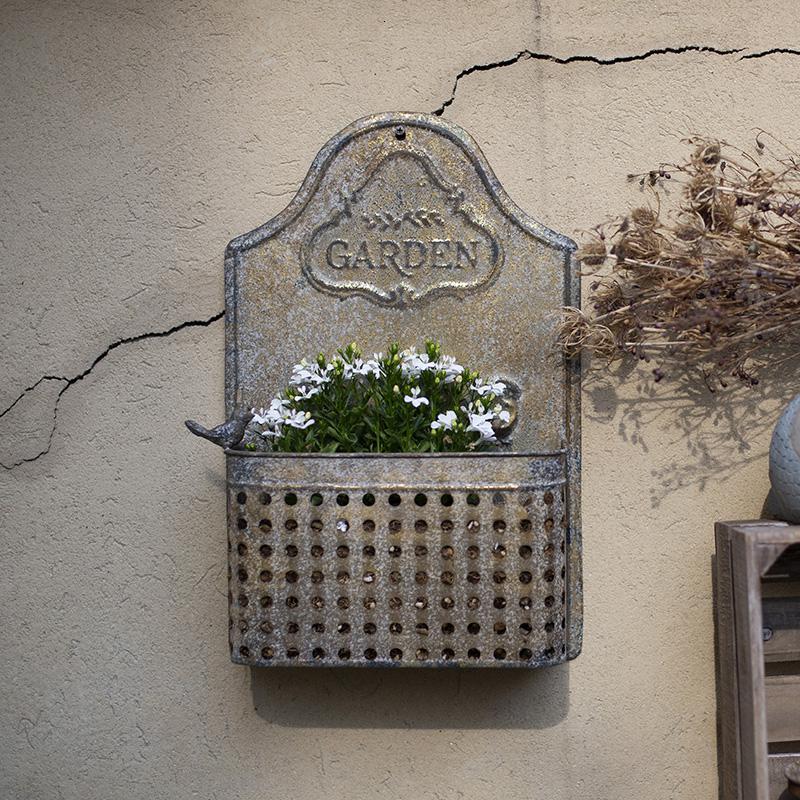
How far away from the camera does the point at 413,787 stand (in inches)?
75.8

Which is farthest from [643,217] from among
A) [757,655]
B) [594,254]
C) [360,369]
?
[757,655]

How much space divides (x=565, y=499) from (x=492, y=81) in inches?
32.7

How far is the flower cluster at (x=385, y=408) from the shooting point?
5.76 ft

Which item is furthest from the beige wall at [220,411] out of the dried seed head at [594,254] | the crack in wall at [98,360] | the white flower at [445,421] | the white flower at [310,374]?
the white flower at [445,421]

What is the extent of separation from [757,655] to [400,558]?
0.62m

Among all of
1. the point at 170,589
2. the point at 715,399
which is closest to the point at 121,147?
the point at 170,589

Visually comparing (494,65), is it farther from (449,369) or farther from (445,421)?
(445,421)

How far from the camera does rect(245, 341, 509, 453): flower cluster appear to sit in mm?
1755

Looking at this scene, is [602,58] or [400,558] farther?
[602,58]

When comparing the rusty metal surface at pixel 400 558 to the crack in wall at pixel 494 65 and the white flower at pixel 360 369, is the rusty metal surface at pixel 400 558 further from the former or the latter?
the crack in wall at pixel 494 65

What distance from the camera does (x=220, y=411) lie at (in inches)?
77.9

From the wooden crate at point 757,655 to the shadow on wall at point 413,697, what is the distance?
30cm

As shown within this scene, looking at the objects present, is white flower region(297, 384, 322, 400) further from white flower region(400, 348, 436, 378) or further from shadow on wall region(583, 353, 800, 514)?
shadow on wall region(583, 353, 800, 514)

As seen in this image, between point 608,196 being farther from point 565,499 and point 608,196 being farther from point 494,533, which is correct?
point 494,533
